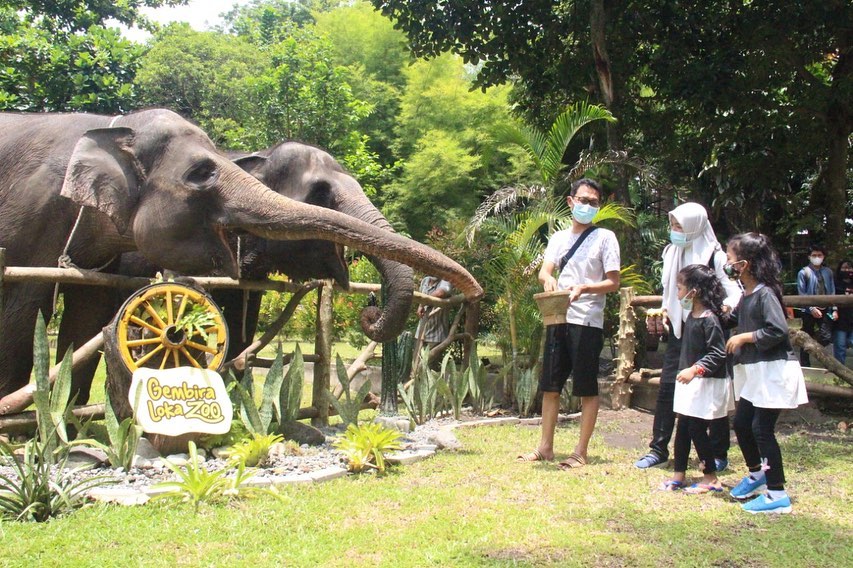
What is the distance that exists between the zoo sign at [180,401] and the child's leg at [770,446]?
311cm

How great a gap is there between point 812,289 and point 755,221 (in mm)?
6295

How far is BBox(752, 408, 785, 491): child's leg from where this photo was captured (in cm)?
452

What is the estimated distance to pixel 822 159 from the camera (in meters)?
14.0

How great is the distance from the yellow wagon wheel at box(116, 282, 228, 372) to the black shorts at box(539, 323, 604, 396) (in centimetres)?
219

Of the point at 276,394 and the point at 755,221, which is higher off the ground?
the point at 755,221

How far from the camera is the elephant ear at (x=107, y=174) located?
5.43 m

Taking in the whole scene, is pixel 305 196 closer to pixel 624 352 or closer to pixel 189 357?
pixel 189 357

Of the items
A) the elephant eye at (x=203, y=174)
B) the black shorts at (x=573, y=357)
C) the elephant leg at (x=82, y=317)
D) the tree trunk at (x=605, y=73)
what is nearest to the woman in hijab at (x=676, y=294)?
the black shorts at (x=573, y=357)

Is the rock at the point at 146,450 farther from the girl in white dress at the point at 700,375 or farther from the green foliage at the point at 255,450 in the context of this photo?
the girl in white dress at the point at 700,375

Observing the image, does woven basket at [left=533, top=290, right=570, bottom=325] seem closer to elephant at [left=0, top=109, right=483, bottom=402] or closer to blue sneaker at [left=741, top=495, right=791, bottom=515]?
elephant at [left=0, top=109, right=483, bottom=402]

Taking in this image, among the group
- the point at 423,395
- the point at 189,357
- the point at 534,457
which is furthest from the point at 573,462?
the point at 189,357

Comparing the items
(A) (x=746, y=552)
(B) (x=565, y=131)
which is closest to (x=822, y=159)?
(B) (x=565, y=131)

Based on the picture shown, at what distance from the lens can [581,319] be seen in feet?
18.4

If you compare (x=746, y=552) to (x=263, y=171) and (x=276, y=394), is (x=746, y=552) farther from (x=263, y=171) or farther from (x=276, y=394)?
(x=263, y=171)
